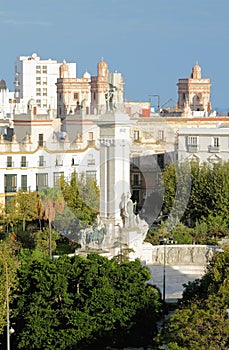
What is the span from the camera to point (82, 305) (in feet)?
96.6

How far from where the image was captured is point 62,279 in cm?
2953

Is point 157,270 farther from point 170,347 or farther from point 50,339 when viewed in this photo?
point 170,347

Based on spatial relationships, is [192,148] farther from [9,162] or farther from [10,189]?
[10,189]

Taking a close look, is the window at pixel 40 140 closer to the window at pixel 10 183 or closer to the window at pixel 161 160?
the window at pixel 10 183

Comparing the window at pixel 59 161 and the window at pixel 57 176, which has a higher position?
the window at pixel 59 161

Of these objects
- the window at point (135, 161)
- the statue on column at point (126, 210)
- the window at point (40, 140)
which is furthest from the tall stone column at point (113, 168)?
the window at point (135, 161)

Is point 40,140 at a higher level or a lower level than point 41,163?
higher

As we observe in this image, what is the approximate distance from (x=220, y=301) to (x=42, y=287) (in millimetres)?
5894

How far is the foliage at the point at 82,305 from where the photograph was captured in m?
28.8

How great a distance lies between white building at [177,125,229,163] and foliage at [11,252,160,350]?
81.5 ft

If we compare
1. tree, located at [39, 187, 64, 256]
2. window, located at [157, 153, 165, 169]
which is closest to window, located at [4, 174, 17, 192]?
tree, located at [39, 187, 64, 256]

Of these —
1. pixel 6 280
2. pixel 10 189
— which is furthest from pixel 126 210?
pixel 10 189

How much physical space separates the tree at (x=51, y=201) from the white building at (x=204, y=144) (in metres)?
8.42

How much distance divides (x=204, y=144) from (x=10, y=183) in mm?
10893
